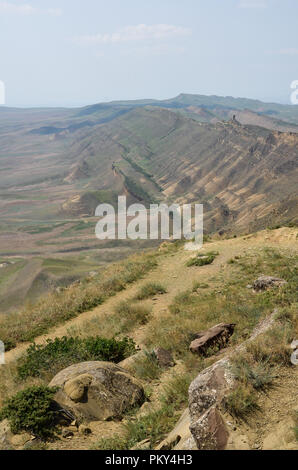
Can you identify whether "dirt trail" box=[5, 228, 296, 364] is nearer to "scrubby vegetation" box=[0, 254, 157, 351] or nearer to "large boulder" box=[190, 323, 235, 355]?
"scrubby vegetation" box=[0, 254, 157, 351]

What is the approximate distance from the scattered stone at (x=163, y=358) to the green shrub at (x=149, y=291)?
6.32 m

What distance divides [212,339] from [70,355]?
3167 mm

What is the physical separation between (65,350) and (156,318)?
3693mm

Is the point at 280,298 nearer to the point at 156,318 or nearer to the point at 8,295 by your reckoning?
the point at 156,318

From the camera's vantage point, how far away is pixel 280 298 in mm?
10469

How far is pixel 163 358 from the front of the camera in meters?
8.29

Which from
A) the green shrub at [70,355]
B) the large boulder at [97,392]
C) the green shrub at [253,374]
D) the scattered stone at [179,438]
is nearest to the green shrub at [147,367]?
the large boulder at [97,392]

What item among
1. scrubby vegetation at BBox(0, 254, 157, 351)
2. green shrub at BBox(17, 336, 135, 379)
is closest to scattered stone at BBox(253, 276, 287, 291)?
green shrub at BBox(17, 336, 135, 379)

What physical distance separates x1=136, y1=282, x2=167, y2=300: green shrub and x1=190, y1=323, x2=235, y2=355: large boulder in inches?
237

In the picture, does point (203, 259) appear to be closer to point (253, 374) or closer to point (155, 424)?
point (155, 424)

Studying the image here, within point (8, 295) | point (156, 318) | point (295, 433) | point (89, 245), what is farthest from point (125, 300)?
point (89, 245)

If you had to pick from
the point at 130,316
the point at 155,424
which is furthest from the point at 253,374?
the point at 130,316

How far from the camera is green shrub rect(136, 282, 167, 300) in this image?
14859 mm

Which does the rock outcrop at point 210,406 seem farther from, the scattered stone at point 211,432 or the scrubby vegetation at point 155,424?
the scrubby vegetation at point 155,424
